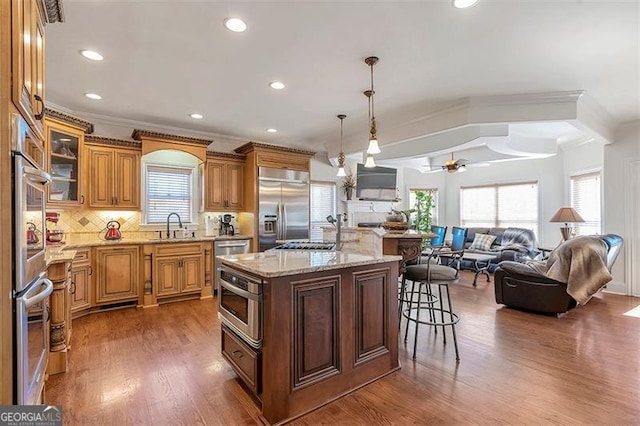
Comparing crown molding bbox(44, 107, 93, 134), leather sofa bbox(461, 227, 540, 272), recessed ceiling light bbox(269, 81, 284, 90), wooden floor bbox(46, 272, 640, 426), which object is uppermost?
recessed ceiling light bbox(269, 81, 284, 90)

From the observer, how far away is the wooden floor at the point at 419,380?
193 centimetres

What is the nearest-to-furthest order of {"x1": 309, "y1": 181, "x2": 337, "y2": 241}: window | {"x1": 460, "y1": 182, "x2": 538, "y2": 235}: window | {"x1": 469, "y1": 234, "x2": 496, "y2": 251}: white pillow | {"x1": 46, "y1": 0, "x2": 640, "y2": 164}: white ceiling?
{"x1": 46, "y1": 0, "x2": 640, "y2": 164}: white ceiling
{"x1": 309, "y1": 181, "x2": 337, "y2": 241}: window
{"x1": 469, "y1": 234, "x2": 496, "y2": 251}: white pillow
{"x1": 460, "y1": 182, "x2": 538, "y2": 235}: window

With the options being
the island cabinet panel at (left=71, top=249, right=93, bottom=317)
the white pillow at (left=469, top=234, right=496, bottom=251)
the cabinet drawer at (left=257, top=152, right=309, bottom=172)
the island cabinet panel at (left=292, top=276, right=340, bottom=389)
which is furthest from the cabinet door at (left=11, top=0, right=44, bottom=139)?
the white pillow at (left=469, top=234, right=496, bottom=251)

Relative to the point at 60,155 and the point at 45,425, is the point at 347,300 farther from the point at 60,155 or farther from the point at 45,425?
the point at 60,155

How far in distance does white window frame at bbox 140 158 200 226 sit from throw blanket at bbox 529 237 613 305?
5.12 metres

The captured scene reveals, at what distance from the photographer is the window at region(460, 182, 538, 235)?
6977 millimetres

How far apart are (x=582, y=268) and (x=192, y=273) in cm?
503

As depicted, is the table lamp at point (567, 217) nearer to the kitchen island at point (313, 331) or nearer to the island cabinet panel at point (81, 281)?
the kitchen island at point (313, 331)

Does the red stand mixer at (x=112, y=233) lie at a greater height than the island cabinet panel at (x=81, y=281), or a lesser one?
greater

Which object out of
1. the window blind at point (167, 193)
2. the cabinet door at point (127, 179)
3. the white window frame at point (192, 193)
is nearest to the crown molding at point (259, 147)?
the white window frame at point (192, 193)

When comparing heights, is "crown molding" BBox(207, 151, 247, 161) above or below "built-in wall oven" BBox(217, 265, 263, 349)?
above

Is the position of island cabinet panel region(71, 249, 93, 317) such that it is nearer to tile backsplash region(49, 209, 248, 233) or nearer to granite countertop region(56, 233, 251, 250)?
granite countertop region(56, 233, 251, 250)

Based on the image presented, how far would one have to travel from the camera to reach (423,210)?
8.24 meters

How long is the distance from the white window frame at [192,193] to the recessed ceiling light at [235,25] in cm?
312
